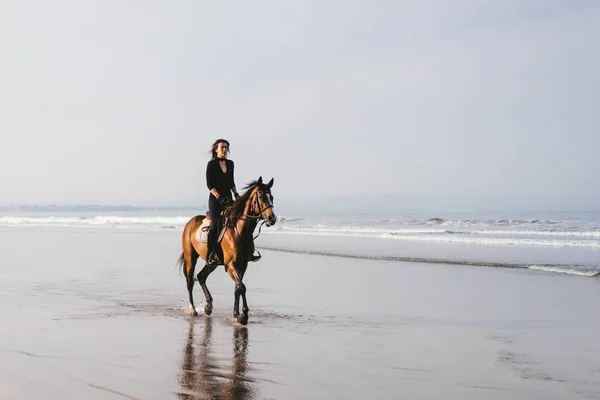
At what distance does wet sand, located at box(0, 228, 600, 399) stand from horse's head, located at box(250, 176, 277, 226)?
1.45 metres

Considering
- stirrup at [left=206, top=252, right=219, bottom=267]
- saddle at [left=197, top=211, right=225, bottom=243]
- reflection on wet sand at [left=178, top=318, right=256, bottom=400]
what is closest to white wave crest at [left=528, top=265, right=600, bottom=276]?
stirrup at [left=206, top=252, right=219, bottom=267]

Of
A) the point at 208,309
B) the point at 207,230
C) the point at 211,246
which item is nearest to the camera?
the point at 208,309

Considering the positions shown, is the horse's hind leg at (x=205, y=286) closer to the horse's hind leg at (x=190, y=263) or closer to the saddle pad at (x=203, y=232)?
the horse's hind leg at (x=190, y=263)

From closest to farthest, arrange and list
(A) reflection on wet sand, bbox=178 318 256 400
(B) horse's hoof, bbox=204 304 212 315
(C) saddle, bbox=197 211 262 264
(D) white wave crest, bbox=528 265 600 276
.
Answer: (A) reflection on wet sand, bbox=178 318 256 400, (C) saddle, bbox=197 211 262 264, (B) horse's hoof, bbox=204 304 212 315, (D) white wave crest, bbox=528 265 600 276

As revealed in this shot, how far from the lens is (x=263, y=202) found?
9516 millimetres

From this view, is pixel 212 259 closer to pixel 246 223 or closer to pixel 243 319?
pixel 246 223

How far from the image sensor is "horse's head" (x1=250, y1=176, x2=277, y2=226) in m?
9.38

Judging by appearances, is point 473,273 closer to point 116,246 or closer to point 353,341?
point 353,341

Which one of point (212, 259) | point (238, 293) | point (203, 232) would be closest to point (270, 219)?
point (238, 293)

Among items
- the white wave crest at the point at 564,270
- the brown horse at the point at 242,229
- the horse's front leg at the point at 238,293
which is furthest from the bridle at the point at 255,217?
the white wave crest at the point at 564,270

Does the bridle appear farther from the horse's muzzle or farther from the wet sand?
the wet sand

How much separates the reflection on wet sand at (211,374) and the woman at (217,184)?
2.26 meters

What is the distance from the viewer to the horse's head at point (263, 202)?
30.8 feet

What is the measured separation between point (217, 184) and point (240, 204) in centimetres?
68
